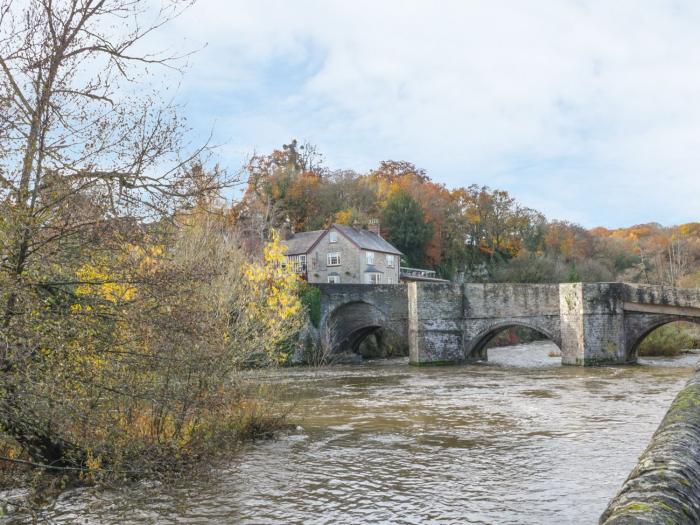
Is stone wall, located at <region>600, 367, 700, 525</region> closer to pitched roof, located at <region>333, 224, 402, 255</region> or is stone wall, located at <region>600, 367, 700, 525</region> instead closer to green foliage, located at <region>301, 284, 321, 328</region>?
green foliage, located at <region>301, 284, 321, 328</region>

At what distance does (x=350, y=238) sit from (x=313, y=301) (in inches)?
408

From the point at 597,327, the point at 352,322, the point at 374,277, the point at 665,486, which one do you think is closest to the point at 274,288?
the point at 665,486

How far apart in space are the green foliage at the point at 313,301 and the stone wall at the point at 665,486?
91.4 feet

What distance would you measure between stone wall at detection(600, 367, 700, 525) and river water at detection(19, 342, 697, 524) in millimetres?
2839

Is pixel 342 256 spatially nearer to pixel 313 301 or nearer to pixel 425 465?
pixel 313 301

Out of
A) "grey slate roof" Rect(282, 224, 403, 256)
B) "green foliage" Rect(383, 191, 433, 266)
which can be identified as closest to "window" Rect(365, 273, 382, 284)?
"grey slate roof" Rect(282, 224, 403, 256)

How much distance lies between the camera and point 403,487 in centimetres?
866

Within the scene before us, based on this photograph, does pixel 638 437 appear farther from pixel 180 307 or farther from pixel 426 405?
pixel 180 307

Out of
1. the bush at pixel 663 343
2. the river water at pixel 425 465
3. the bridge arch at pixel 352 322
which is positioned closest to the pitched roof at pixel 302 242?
the bridge arch at pixel 352 322

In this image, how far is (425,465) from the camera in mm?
9930

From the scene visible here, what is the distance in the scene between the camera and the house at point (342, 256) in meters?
43.3

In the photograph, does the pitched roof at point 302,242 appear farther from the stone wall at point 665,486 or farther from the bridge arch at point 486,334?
the stone wall at point 665,486

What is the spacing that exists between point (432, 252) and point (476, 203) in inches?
278

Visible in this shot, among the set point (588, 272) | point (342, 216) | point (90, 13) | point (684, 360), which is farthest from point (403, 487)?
point (588, 272)
